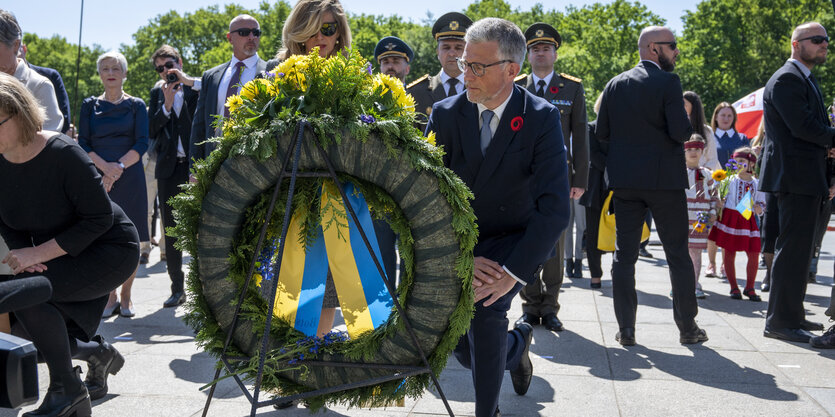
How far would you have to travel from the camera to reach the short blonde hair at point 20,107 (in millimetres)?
3684

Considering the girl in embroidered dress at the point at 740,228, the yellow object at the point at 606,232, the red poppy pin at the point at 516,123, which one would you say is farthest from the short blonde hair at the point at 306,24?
the girl in embroidered dress at the point at 740,228

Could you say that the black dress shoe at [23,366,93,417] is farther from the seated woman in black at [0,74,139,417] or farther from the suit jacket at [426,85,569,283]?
the suit jacket at [426,85,569,283]

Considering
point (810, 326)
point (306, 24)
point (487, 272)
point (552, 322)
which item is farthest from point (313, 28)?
point (810, 326)

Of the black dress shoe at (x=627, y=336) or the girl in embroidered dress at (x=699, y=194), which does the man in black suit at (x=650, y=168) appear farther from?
the girl in embroidered dress at (x=699, y=194)

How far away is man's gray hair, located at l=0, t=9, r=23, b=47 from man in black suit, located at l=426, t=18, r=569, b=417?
320cm

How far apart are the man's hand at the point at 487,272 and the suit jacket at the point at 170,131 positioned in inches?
173

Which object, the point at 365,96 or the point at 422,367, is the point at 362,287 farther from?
the point at 365,96

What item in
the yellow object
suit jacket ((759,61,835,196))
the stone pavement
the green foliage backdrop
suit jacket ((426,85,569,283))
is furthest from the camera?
the green foliage backdrop

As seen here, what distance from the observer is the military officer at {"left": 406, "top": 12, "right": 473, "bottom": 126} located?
21.4ft

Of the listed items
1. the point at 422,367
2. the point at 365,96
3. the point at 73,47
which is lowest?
the point at 422,367

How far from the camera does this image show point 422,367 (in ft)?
10.0

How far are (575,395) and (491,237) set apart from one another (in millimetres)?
1415

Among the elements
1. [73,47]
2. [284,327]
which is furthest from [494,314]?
[73,47]

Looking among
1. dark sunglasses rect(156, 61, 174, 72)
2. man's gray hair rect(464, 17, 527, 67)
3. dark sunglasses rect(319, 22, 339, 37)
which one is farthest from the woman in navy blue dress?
man's gray hair rect(464, 17, 527, 67)
